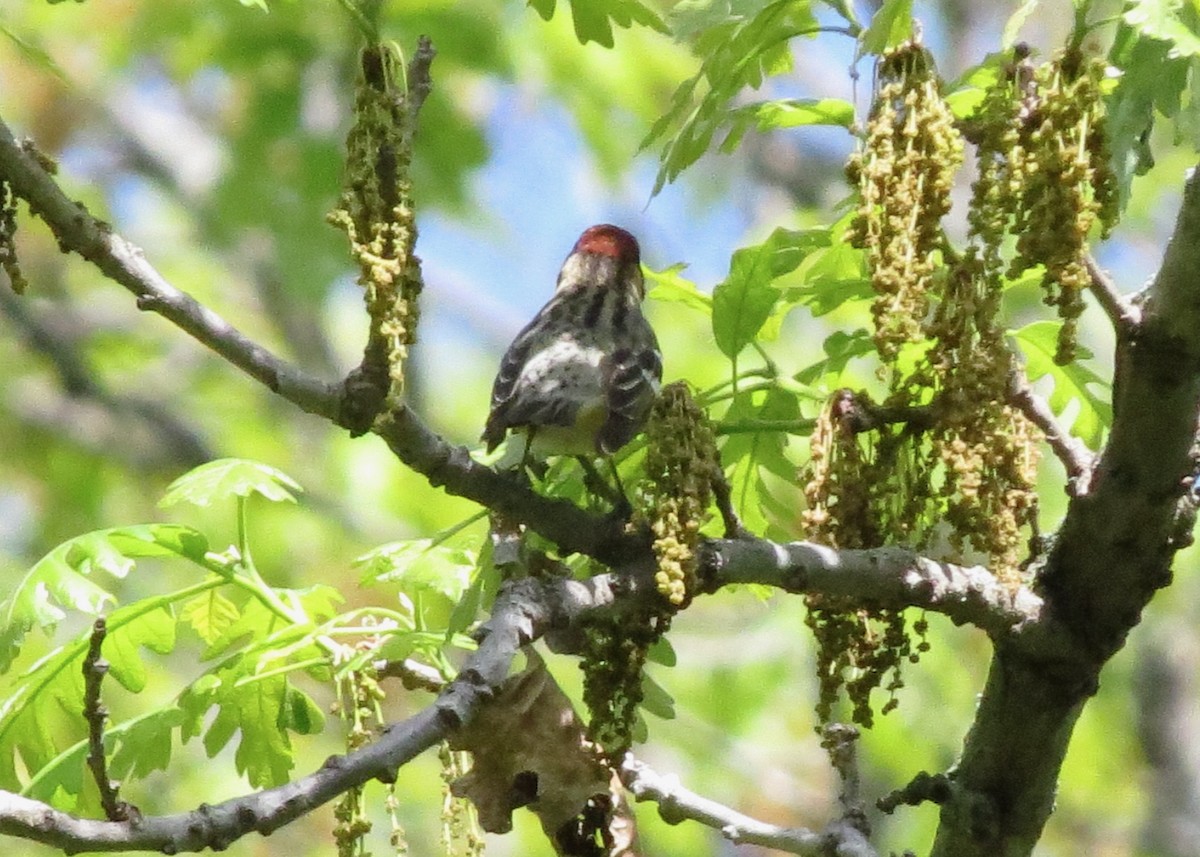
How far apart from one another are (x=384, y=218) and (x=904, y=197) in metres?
0.63

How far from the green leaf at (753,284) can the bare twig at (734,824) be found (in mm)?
680

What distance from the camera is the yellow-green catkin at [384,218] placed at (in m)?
1.77

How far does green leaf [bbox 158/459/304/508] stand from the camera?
8.45 ft

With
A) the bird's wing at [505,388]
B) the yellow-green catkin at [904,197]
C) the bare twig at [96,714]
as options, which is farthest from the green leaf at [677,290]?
the bare twig at [96,714]

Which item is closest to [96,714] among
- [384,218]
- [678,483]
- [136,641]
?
[384,218]

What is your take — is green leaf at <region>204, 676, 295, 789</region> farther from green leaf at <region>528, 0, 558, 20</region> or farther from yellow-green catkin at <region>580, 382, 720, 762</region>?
green leaf at <region>528, 0, 558, 20</region>

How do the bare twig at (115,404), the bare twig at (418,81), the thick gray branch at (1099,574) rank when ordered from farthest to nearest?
the bare twig at (115,404), the thick gray branch at (1099,574), the bare twig at (418,81)

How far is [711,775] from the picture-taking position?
739cm

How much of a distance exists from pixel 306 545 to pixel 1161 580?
718 centimetres

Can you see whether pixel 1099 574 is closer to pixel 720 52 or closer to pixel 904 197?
pixel 904 197

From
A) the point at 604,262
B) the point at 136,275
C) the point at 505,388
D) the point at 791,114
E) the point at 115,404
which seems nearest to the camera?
the point at 136,275

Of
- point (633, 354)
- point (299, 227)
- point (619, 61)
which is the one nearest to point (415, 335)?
point (633, 354)

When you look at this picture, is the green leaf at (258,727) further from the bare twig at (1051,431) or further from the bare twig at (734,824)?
the bare twig at (1051,431)

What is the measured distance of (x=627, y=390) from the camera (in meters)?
2.99
